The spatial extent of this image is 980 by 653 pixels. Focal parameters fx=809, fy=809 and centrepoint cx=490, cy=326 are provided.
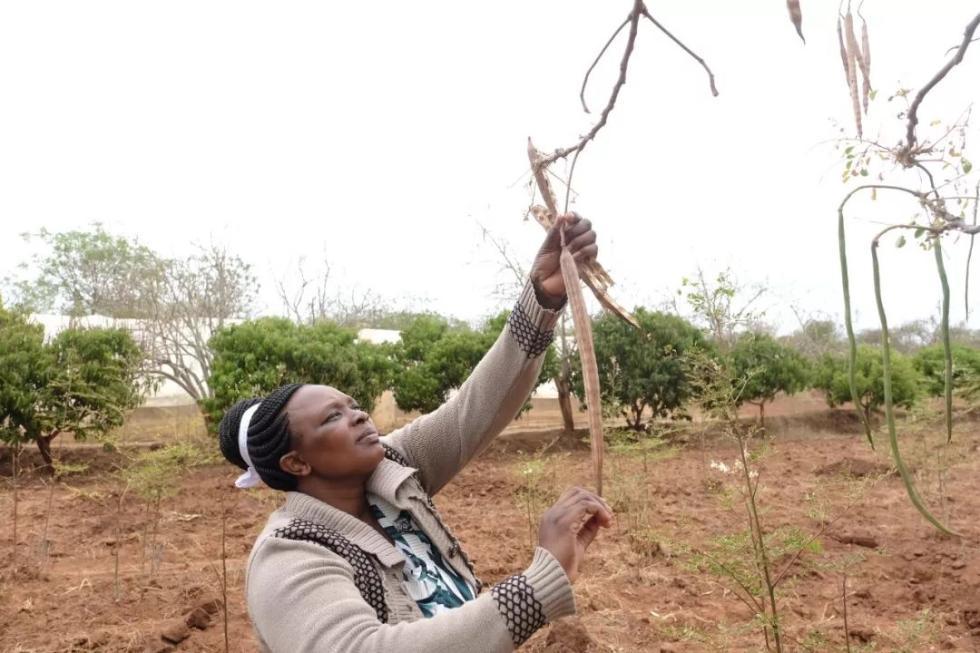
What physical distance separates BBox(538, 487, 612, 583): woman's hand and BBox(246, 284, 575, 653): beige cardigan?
2 cm

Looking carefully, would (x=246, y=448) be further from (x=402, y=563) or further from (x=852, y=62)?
(x=852, y=62)

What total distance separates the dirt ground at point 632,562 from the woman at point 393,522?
1007mm

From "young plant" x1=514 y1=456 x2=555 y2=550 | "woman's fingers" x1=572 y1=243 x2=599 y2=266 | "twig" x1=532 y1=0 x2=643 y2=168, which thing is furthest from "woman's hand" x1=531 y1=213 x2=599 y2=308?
"young plant" x1=514 y1=456 x2=555 y2=550

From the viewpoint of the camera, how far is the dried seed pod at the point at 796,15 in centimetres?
116

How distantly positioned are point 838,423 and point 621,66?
15039mm

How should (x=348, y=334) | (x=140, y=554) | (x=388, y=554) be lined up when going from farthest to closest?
1. (x=348, y=334)
2. (x=140, y=554)
3. (x=388, y=554)

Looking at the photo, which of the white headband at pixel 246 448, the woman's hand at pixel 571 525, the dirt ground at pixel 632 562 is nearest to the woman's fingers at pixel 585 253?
the woman's hand at pixel 571 525

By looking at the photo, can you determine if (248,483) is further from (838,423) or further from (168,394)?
(168,394)

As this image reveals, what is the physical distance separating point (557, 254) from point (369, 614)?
0.83 m

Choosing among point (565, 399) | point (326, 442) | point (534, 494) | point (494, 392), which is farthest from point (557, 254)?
point (565, 399)

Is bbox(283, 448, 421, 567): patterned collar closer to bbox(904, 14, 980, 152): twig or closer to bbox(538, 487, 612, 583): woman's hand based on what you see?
bbox(538, 487, 612, 583): woman's hand

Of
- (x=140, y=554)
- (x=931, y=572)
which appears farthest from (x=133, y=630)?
(x=931, y=572)

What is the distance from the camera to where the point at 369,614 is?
4.35 ft

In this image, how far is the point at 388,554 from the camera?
160cm
